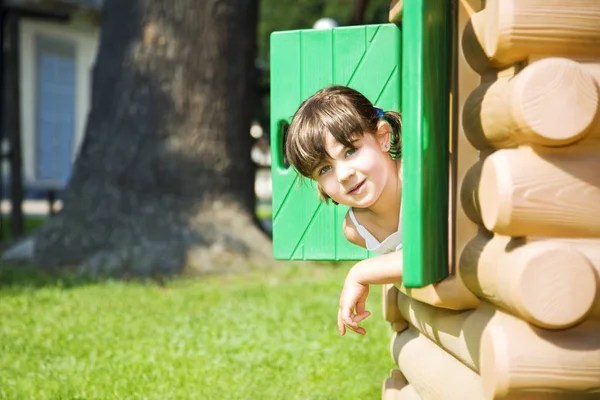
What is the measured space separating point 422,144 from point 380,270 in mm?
513

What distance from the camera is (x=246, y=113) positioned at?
27.4ft

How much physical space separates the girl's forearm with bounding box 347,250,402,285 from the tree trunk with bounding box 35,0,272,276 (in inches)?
191

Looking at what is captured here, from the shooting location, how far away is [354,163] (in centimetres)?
297

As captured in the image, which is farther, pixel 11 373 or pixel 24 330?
pixel 24 330

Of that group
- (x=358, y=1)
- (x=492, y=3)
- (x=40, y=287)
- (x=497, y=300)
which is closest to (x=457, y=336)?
(x=497, y=300)

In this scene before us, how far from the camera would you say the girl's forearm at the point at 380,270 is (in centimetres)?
278

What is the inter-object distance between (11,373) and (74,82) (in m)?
16.9

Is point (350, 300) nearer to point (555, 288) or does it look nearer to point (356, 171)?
point (356, 171)

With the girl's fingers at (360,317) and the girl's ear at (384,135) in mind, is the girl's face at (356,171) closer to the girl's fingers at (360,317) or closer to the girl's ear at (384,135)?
the girl's ear at (384,135)

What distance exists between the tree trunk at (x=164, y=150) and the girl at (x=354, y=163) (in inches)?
182

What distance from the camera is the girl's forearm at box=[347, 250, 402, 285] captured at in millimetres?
2782

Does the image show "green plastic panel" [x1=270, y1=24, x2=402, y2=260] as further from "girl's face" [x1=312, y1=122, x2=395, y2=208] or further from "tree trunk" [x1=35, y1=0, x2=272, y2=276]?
"tree trunk" [x1=35, y1=0, x2=272, y2=276]

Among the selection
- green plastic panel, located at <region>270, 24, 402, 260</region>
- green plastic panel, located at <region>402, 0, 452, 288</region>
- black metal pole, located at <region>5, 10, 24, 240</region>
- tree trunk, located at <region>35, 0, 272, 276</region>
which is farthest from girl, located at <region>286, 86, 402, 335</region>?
black metal pole, located at <region>5, 10, 24, 240</region>

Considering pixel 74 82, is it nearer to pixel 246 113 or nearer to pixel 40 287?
pixel 246 113
